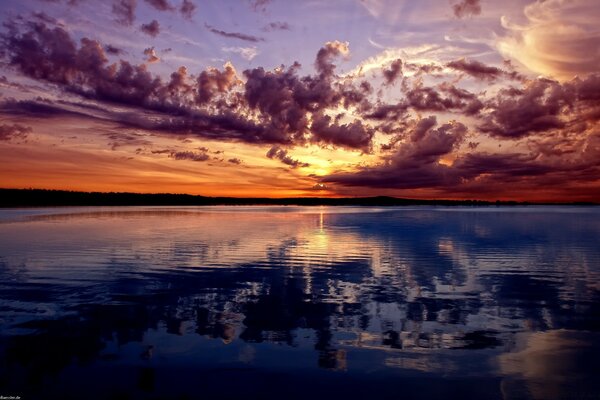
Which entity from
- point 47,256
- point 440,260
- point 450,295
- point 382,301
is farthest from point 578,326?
point 47,256

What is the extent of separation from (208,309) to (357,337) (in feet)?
19.3

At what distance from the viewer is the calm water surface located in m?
9.53

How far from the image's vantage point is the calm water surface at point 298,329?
9531mm

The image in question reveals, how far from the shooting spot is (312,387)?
9414mm

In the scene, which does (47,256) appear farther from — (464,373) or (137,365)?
(464,373)

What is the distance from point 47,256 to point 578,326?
95.1 ft

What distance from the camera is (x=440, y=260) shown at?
29.0 metres

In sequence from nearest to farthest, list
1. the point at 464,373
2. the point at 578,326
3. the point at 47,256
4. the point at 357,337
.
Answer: the point at 464,373 → the point at 357,337 → the point at 578,326 → the point at 47,256

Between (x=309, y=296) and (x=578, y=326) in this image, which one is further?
(x=309, y=296)

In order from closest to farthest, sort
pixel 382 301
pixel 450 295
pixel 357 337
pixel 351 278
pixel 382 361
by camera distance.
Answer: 1. pixel 382 361
2. pixel 357 337
3. pixel 382 301
4. pixel 450 295
5. pixel 351 278

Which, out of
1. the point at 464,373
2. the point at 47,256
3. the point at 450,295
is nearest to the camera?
the point at 464,373

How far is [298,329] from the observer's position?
532 inches

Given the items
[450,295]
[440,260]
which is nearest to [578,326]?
[450,295]

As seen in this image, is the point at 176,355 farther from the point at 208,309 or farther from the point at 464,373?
the point at 464,373
